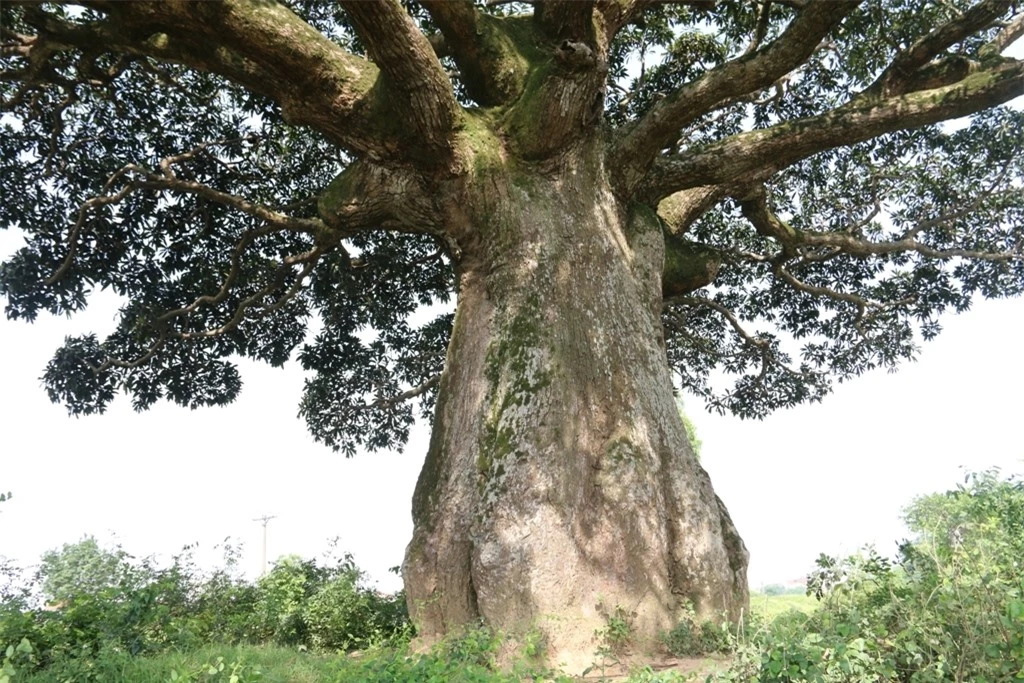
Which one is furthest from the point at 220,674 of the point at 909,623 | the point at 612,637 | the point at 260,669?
the point at 909,623

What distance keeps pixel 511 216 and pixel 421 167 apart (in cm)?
98

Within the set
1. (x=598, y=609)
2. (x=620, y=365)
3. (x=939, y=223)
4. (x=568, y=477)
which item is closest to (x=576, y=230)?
(x=620, y=365)

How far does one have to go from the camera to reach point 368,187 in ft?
25.0

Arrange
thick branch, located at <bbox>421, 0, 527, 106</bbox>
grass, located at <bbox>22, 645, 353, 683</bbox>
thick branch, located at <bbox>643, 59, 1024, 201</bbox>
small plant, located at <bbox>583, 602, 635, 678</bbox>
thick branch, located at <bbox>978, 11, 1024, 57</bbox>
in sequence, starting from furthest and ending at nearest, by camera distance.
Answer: thick branch, located at <bbox>978, 11, 1024, 57</bbox> < thick branch, located at <bbox>643, 59, 1024, 201</bbox> < thick branch, located at <bbox>421, 0, 527, 106</bbox> < small plant, located at <bbox>583, 602, 635, 678</bbox> < grass, located at <bbox>22, 645, 353, 683</bbox>

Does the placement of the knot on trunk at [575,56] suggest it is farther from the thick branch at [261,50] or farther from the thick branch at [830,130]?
the thick branch at [830,130]

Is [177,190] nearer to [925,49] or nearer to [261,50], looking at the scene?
[261,50]

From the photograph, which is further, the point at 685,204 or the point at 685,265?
the point at 685,204

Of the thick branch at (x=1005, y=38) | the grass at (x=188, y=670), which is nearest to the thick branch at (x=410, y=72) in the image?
the grass at (x=188, y=670)

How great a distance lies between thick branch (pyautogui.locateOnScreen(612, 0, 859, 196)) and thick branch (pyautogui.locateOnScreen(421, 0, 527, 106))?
4.39ft

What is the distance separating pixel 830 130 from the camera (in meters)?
7.87

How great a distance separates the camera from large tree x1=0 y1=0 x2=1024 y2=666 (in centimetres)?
624

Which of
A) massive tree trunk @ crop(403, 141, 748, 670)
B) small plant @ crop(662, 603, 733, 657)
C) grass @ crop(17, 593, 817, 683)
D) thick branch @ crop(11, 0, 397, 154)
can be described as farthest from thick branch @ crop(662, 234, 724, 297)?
small plant @ crop(662, 603, 733, 657)

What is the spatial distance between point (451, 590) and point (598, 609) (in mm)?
1309

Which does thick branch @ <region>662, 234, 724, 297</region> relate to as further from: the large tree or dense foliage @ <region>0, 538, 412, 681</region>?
dense foliage @ <region>0, 538, 412, 681</region>
